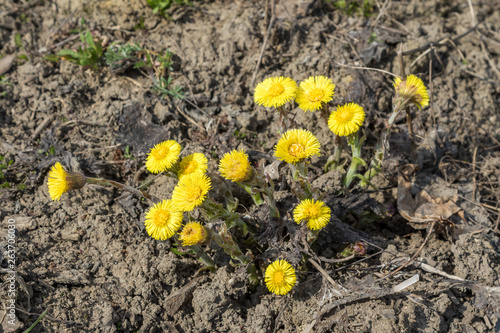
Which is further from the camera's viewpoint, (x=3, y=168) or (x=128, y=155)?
(x=128, y=155)

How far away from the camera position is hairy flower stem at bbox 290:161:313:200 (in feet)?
6.95

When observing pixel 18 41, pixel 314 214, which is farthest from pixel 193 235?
pixel 18 41

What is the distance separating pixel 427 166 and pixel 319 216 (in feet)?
4.64

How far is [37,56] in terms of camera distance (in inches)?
126

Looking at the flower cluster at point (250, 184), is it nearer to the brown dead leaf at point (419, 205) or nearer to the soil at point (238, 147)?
the soil at point (238, 147)

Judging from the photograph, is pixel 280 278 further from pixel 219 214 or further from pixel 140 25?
pixel 140 25

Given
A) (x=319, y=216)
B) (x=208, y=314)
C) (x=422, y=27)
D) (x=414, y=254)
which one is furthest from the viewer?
(x=422, y=27)

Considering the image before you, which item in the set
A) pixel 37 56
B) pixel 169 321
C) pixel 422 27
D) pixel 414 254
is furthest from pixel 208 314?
pixel 422 27

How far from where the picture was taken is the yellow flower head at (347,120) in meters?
2.12

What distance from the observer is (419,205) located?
2.59 meters

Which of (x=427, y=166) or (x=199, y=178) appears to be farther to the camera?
(x=427, y=166)

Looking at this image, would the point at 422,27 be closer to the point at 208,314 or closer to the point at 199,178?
the point at 199,178

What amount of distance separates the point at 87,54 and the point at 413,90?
8.22ft

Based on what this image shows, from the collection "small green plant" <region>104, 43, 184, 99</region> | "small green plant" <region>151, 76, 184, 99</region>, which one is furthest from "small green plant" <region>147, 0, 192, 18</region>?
"small green plant" <region>151, 76, 184, 99</region>
